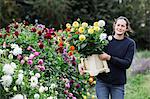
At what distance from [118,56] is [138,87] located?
12.6 feet

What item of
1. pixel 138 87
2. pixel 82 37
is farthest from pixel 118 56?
pixel 138 87

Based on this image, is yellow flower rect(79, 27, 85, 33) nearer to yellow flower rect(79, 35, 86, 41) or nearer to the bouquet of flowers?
the bouquet of flowers

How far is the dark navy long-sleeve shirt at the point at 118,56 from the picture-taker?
530 cm

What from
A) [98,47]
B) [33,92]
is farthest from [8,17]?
[33,92]

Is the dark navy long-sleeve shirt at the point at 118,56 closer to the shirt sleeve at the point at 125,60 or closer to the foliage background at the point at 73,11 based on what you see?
the shirt sleeve at the point at 125,60

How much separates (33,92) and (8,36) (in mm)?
2299

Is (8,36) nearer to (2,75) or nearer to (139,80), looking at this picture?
(2,75)

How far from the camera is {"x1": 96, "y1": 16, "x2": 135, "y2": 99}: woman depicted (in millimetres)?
5285

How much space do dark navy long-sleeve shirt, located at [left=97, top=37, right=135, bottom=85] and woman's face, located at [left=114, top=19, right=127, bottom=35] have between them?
4.8 inches

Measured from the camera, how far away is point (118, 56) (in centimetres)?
534

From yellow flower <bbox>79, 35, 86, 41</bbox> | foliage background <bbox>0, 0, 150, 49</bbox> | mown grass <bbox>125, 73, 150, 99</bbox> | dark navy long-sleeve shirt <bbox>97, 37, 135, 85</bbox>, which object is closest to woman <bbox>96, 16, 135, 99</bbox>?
dark navy long-sleeve shirt <bbox>97, 37, 135, 85</bbox>

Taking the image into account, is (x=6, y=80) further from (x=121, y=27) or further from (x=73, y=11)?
(x=73, y=11)

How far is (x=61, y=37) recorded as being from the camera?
6566mm

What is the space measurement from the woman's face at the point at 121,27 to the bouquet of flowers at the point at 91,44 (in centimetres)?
19
